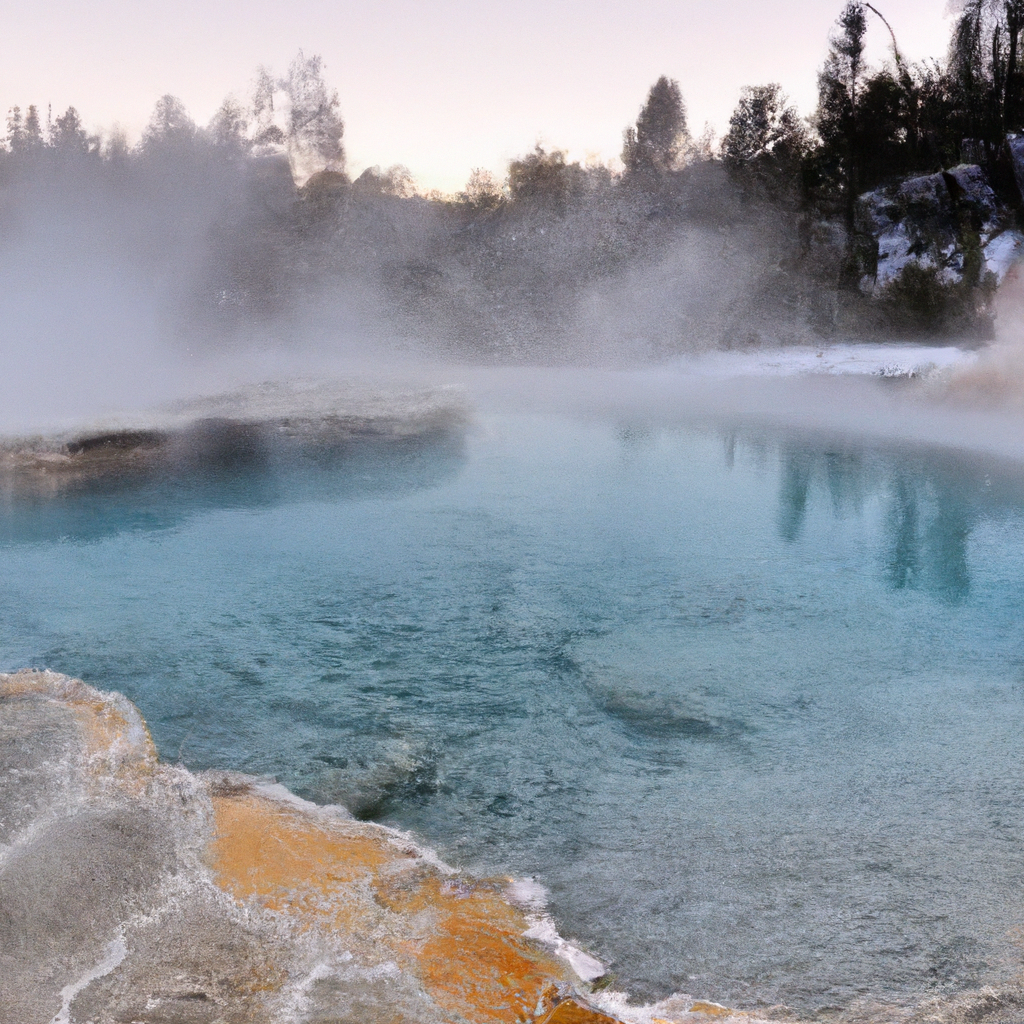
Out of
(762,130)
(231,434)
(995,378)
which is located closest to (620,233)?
(762,130)

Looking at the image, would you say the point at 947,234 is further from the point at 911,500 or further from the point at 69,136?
the point at 69,136

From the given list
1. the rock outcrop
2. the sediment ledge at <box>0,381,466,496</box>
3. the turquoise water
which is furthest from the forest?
the turquoise water

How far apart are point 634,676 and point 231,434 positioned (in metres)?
6.77

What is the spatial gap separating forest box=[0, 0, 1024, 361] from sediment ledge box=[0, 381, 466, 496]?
585 cm

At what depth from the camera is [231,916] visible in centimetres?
288

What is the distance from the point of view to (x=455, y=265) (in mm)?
20359

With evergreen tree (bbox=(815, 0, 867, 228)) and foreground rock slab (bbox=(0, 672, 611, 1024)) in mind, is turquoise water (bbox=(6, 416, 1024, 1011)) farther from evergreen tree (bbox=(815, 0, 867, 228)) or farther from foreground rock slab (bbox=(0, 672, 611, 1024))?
evergreen tree (bbox=(815, 0, 867, 228))

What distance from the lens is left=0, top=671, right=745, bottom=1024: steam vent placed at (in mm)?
2535

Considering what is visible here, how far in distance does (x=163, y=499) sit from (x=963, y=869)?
6790 mm

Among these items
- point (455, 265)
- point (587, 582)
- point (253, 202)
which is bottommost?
point (587, 582)

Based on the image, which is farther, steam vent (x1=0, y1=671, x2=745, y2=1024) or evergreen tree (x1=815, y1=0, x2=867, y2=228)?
evergreen tree (x1=815, y1=0, x2=867, y2=228)

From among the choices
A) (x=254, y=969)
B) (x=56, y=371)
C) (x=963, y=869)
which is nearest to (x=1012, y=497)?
(x=963, y=869)

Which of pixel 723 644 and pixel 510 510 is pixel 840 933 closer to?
pixel 723 644

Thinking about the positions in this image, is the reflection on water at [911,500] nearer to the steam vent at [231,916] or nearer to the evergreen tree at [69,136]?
the steam vent at [231,916]
